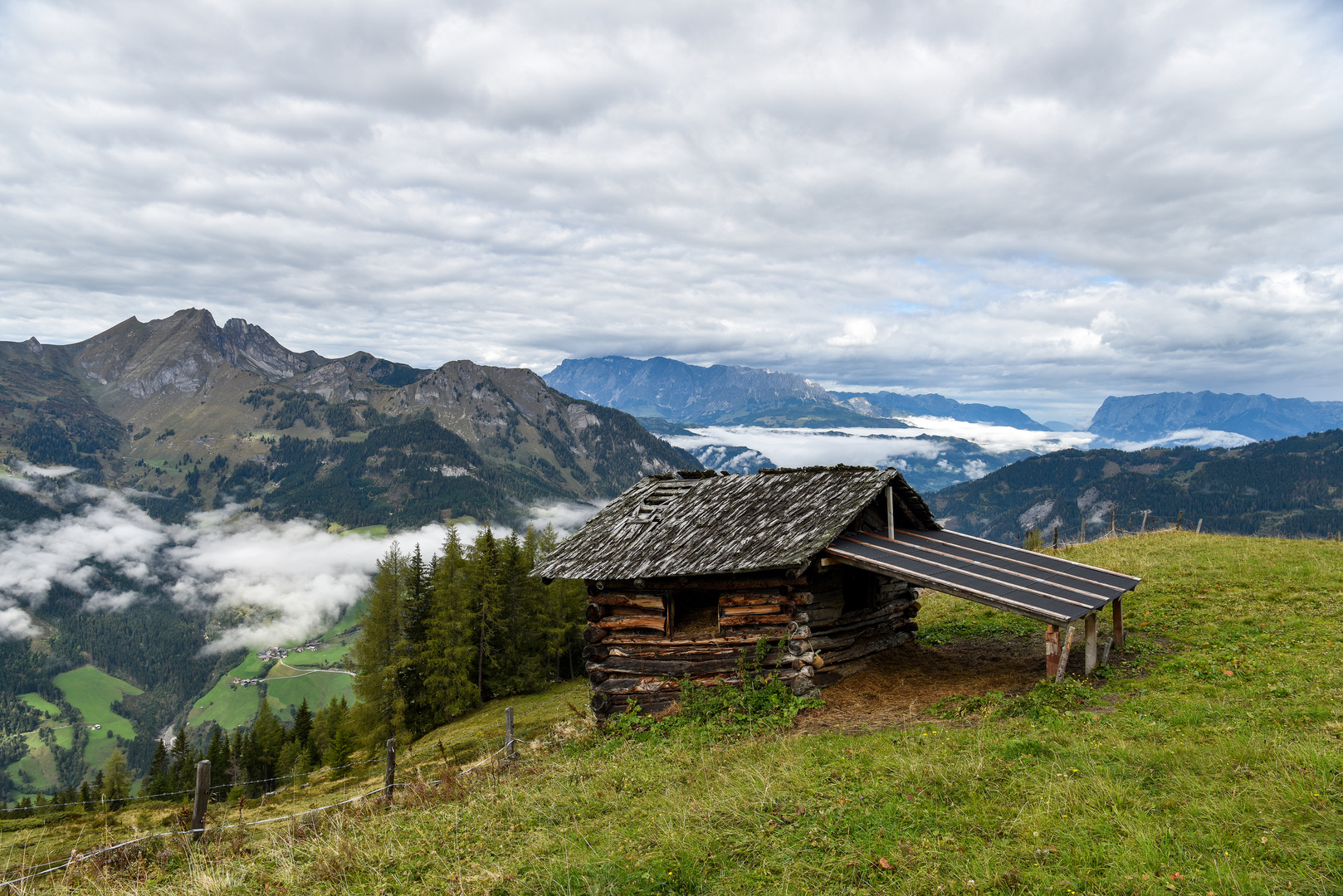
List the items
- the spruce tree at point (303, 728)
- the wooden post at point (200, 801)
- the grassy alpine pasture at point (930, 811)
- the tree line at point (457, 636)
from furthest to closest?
the spruce tree at point (303, 728) → the tree line at point (457, 636) → the wooden post at point (200, 801) → the grassy alpine pasture at point (930, 811)

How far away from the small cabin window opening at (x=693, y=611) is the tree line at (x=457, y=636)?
3525 cm

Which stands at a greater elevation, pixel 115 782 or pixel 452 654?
pixel 452 654

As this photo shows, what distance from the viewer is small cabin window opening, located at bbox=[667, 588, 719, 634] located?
19.3 metres

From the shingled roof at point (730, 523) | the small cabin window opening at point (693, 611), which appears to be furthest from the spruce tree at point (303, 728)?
the small cabin window opening at point (693, 611)

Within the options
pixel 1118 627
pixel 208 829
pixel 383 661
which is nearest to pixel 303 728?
pixel 383 661

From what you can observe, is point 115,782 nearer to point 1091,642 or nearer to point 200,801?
point 200,801

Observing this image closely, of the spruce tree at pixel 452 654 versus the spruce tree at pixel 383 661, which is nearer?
the spruce tree at pixel 452 654

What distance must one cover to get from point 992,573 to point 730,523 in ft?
22.3

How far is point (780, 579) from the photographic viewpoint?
57.6 ft

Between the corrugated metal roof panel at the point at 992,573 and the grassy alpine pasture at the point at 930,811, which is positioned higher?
the corrugated metal roof panel at the point at 992,573

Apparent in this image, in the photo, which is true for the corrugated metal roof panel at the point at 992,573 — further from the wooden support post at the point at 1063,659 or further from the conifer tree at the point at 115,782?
the conifer tree at the point at 115,782

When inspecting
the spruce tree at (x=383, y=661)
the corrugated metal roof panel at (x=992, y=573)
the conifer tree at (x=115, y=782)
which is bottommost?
the conifer tree at (x=115, y=782)

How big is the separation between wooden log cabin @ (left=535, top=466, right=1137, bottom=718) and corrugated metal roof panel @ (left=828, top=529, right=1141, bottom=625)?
2.2 inches

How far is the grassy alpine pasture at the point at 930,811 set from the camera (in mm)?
7121
